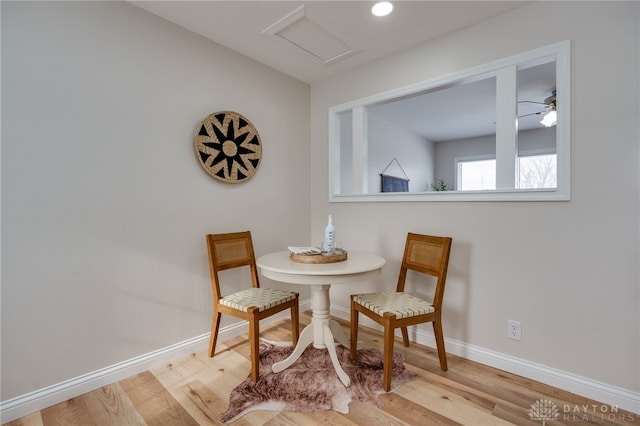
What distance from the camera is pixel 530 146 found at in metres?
5.31

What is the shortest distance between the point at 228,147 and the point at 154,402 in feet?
5.80

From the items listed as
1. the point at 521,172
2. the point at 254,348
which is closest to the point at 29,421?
the point at 254,348

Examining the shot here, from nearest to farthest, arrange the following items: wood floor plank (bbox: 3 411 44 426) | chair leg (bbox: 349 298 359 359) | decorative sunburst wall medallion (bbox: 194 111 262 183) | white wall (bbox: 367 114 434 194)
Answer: wood floor plank (bbox: 3 411 44 426)
chair leg (bbox: 349 298 359 359)
decorative sunburst wall medallion (bbox: 194 111 262 183)
white wall (bbox: 367 114 434 194)

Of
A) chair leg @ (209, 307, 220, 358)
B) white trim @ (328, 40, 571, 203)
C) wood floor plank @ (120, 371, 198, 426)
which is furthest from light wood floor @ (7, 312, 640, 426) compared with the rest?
white trim @ (328, 40, 571, 203)

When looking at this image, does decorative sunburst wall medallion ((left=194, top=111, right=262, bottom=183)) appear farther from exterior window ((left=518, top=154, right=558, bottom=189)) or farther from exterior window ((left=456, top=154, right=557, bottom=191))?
exterior window ((left=518, top=154, right=558, bottom=189))

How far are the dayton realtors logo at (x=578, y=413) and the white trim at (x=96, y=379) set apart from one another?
209cm

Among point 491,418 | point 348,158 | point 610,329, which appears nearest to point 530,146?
point 348,158

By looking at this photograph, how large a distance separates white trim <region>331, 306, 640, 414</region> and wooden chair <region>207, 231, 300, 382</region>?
112cm

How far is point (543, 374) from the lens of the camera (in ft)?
6.07

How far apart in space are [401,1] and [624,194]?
169 cm

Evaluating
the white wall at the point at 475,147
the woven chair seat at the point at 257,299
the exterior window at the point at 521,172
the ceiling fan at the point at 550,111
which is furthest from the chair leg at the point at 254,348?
the white wall at the point at 475,147

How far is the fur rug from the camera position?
1.62 metres

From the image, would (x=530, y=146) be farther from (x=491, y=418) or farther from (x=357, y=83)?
(x=491, y=418)

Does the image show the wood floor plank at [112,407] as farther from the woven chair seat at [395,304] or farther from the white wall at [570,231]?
the white wall at [570,231]
